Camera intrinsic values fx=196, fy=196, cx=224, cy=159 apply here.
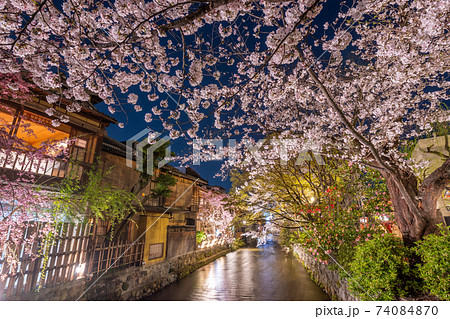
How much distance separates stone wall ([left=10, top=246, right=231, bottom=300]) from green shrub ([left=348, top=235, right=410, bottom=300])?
834 cm

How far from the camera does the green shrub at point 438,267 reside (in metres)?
3.56

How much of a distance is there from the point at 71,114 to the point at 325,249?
1185 cm

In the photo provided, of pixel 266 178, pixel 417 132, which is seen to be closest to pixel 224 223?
pixel 266 178

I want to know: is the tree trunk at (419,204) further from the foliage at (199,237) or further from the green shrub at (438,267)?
the foliage at (199,237)

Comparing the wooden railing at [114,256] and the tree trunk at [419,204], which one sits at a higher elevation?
the tree trunk at [419,204]

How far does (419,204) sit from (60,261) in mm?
10915

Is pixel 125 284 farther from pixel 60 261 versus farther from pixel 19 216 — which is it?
pixel 19 216

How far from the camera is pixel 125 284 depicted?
8539mm

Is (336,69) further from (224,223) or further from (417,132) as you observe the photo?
(224,223)

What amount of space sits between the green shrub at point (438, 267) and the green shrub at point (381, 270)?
1.39ft

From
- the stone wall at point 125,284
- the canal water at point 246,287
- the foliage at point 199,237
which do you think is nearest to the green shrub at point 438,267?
the canal water at point 246,287

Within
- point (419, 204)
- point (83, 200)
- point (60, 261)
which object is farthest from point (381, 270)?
point (60, 261)

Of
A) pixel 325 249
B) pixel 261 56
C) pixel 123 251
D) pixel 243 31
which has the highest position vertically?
pixel 243 31

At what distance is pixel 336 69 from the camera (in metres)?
6.50
